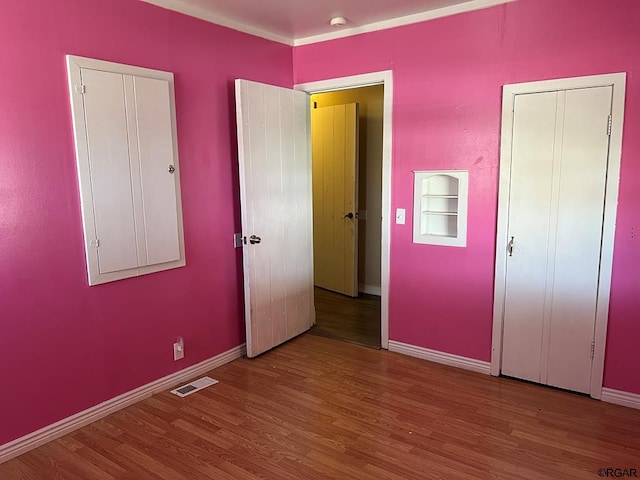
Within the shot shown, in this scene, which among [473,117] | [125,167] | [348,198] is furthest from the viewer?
[348,198]

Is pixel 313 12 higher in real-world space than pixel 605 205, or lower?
higher

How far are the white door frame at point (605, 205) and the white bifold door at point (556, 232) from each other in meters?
0.03

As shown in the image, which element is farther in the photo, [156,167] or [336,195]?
[336,195]

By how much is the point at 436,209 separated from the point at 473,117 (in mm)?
716

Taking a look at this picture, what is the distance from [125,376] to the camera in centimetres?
281

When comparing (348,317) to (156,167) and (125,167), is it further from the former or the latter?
(125,167)

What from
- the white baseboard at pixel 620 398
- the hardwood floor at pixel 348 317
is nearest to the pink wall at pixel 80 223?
the hardwood floor at pixel 348 317

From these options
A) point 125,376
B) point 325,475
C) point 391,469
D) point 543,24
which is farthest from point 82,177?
point 543,24

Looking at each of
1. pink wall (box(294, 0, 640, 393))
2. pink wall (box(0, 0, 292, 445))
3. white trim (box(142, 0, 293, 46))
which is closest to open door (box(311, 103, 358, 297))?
pink wall (box(294, 0, 640, 393))

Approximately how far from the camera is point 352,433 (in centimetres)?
250

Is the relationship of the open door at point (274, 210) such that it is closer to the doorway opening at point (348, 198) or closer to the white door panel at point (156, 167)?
the white door panel at point (156, 167)

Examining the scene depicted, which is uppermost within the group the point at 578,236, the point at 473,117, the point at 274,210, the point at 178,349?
the point at 473,117

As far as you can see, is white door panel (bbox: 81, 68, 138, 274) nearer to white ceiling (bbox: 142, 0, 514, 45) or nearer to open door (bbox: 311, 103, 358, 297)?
white ceiling (bbox: 142, 0, 514, 45)

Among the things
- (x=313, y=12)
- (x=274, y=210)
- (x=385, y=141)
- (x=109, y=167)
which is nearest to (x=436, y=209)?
(x=385, y=141)
